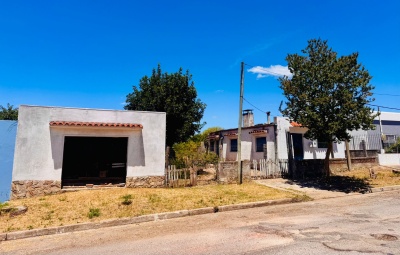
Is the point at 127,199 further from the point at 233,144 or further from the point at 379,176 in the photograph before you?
the point at 379,176

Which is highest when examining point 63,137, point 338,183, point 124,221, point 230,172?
point 63,137

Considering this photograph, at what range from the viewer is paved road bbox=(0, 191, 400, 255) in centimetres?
500

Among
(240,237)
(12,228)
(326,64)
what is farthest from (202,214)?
(326,64)

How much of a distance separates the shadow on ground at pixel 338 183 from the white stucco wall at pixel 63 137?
7953 millimetres

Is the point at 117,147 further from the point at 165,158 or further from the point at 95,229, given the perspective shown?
the point at 95,229

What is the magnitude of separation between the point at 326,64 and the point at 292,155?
23.9 feet

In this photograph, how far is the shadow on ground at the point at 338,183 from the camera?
41.1ft

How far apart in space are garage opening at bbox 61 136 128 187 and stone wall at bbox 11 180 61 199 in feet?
11.6

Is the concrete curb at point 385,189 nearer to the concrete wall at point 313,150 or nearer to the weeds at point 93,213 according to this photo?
the concrete wall at point 313,150

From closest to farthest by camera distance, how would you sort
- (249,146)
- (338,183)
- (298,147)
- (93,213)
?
(93,213)
(338,183)
(298,147)
(249,146)

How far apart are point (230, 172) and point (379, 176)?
978 centimetres

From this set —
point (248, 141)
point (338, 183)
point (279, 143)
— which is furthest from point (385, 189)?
point (248, 141)

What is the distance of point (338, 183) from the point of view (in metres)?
13.8

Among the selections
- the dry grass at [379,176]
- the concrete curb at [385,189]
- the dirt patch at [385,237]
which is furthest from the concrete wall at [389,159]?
the dirt patch at [385,237]
